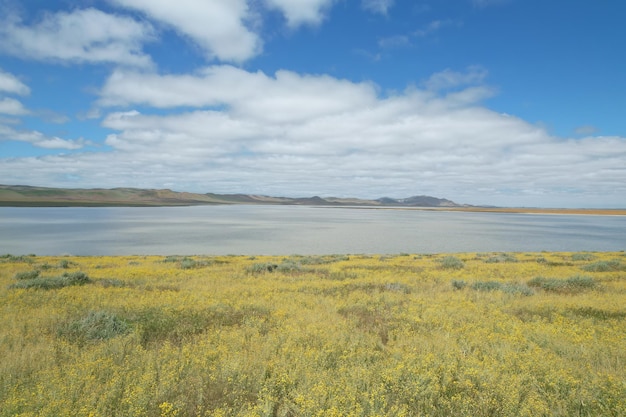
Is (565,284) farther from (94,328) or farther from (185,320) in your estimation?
(94,328)

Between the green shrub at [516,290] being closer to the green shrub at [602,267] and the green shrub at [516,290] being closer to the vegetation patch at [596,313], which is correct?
the vegetation patch at [596,313]

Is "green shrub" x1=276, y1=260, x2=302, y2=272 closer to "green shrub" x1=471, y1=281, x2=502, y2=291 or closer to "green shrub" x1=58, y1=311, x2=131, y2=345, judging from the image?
"green shrub" x1=471, y1=281, x2=502, y2=291

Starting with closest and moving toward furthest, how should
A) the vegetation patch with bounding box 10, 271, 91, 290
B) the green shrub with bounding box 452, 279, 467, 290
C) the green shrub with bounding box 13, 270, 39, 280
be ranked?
the vegetation patch with bounding box 10, 271, 91, 290
the green shrub with bounding box 452, 279, 467, 290
the green shrub with bounding box 13, 270, 39, 280

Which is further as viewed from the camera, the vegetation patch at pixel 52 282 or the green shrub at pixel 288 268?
the green shrub at pixel 288 268

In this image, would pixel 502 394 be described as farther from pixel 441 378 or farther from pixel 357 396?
pixel 357 396

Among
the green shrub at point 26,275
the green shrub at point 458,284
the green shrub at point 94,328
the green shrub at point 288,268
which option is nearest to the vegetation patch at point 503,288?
the green shrub at point 458,284

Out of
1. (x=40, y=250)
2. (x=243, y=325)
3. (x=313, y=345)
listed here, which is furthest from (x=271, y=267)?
(x=40, y=250)

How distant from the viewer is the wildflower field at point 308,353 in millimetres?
5328

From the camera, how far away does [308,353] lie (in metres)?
6.99

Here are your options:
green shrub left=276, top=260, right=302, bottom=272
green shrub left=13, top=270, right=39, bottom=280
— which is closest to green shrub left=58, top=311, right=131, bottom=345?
green shrub left=13, top=270, right=39, bottom=280

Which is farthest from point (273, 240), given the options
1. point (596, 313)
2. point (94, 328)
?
point (94, 328)

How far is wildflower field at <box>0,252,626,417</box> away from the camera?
17.5ft

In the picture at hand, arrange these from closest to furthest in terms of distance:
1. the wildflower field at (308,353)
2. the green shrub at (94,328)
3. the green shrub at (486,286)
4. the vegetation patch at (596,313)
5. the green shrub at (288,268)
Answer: the wildflower field at (308,353)
the green shrub at (94,328)
the vegetation patch at (596,313)
the green shrub at (486,286)
the green shrub at (288,268)

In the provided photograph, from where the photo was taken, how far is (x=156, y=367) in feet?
21.5
